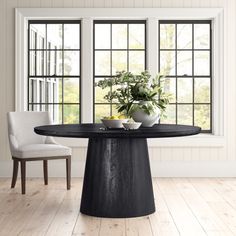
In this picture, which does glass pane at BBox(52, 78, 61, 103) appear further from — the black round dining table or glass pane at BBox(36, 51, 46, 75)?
the black round dining table

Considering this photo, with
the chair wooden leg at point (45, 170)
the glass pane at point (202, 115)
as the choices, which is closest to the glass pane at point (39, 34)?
the chair wooden leg at point (45, 170)

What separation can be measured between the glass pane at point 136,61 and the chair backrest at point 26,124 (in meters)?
1.38

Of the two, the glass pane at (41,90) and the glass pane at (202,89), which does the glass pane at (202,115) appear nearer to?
the glass pane at (202,89)

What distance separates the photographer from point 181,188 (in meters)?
5.73

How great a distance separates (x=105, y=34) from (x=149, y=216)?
10.2ft

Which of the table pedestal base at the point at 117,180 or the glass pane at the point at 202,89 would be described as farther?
the glass pane at the point at 202,89

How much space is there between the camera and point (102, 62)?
21.9ft

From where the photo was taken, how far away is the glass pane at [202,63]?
6.65 m

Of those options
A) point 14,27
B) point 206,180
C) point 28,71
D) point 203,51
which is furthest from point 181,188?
point 14,27

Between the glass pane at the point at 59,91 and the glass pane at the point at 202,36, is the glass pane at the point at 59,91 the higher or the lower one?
the lower one

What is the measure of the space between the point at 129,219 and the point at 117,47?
3065mm

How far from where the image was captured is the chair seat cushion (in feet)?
17.4

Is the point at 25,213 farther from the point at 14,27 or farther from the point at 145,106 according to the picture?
the point at 14,27

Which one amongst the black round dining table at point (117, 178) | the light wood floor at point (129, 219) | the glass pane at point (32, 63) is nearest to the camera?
the light wood floor at point (129, 219)
